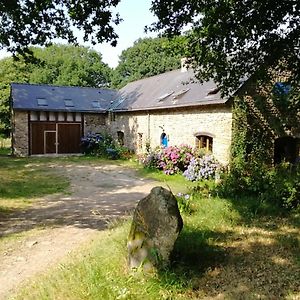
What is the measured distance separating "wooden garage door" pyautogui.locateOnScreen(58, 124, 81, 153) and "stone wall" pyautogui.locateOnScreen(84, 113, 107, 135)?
677 mm

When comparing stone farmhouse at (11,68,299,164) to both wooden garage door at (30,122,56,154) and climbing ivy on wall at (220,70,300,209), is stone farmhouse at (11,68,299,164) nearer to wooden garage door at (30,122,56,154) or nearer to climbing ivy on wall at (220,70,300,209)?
wooden garage door at (30,122,56,154)

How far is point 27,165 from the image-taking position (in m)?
18.4

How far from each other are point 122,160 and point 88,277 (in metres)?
16.9

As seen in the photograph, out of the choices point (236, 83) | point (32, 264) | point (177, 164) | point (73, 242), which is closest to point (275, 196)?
point (236, 83)

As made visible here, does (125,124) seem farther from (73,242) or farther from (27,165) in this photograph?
(73,242)

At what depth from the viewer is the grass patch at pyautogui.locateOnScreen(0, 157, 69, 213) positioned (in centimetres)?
1016

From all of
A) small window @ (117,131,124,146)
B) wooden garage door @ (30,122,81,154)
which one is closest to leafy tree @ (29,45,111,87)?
wooden garage door @ (30,122,81,154)

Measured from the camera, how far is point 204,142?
15.8 meters

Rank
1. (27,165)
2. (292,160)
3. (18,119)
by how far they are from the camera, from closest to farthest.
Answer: (292,160)
(27,165)
(18,119)

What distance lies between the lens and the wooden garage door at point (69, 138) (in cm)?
2444

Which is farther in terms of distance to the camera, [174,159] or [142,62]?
[142,62]

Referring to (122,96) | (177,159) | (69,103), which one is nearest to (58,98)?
(69,103)

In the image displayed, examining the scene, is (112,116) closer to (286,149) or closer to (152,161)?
(152,161)

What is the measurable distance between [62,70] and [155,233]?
4538cm
